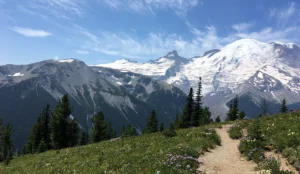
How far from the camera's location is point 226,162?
18.7 m

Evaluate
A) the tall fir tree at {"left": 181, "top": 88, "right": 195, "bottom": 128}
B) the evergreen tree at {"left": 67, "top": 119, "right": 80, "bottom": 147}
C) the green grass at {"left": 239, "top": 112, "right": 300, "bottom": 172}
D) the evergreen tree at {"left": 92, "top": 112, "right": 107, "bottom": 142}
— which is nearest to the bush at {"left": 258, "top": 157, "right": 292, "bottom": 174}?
the green grass at {"left": 239, "top": 112, "right": 300, "bottom": 172}

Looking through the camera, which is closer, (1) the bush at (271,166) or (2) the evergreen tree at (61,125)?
(1) the bush at (271,166)

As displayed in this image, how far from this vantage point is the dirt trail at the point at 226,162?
16.6 meters

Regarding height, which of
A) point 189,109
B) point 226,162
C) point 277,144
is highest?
point 277,144

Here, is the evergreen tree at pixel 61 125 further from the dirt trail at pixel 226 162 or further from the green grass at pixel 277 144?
the green grass at pixel 277 144

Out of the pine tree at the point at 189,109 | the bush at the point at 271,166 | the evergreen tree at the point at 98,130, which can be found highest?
the bush at the point at 271,166

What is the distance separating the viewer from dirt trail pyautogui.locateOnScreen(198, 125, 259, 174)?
16.6m

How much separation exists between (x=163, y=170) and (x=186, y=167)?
162 centimetres

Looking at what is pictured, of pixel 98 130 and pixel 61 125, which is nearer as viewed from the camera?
pixel 61 125

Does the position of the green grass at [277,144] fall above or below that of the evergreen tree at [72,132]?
above

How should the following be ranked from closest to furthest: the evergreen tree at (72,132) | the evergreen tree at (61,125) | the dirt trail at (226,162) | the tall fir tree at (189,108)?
1. the dirt trail at (226,162)
2. the evergreen tree at (61,125)
3. the evergreen tree at (72,132)
4. the tall fir tree at (189,108)

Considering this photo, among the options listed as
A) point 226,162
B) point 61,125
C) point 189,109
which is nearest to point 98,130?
point 61,125

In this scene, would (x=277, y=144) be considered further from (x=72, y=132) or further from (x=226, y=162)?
(x=72, y=132)

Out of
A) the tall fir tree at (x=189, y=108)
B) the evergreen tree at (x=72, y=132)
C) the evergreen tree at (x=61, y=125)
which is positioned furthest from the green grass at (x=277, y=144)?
the tall fir tree at (x=189, y=108)
